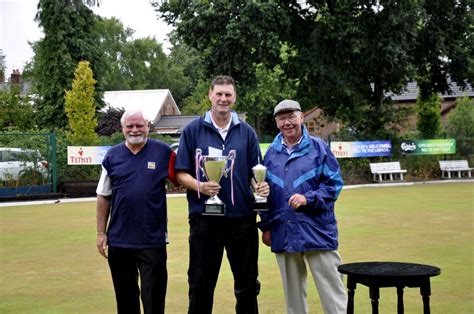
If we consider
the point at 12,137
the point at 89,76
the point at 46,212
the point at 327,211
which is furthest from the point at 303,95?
the point at 327,211

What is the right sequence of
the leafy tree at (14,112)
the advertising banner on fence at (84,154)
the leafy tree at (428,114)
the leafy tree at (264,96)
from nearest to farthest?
the advertising banner on fence at (84,154)
the leafy tree at (428,114)
the leafy tree at (14,112)
the leafy tree at (264,96)

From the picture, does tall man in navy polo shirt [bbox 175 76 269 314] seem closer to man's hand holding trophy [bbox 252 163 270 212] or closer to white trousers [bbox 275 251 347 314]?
man's hand holding trophy [bbox 252 163 270 212]

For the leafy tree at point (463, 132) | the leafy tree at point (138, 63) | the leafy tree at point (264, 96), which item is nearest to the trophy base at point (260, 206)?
the leafy tree at point (463, 132)

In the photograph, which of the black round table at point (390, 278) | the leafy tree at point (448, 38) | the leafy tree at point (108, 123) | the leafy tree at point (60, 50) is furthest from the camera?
the leafy tree at point (108, 123)

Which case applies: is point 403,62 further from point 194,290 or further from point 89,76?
point 194,290

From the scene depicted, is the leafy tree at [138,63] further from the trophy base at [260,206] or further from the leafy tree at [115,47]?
the trophy base at [260,206]

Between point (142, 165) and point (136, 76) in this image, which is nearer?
point (142, 165)

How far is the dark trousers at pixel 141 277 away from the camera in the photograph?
5031 mm

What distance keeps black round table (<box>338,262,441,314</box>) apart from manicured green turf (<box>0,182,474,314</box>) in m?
2.13

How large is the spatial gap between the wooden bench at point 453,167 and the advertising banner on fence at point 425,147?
0.54m

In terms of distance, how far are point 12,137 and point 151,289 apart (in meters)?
18.5

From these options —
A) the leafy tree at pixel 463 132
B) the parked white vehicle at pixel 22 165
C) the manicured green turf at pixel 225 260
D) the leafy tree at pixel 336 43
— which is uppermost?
the leafy tree at pixel 336 43

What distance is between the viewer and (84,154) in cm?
2319

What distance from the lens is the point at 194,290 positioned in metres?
5.15
